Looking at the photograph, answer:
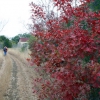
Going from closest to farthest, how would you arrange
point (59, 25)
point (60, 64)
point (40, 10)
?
point (60, 64) → point (59, 25) → point (40, 10)

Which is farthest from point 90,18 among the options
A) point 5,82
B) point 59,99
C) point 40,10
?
point 5,82

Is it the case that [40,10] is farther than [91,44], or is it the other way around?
[40,10]

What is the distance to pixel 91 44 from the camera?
4312 millimetres

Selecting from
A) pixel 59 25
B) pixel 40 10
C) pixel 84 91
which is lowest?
pixel 84 91

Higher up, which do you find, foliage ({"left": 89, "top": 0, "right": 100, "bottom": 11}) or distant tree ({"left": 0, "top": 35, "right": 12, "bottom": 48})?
foliage ({"left": 89, "top": 0, "right": 100, "bottom": 11})

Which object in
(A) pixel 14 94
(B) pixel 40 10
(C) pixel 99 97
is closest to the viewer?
(C) pixel 99 97

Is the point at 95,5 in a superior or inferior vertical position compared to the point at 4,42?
superior

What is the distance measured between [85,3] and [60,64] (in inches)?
54.4

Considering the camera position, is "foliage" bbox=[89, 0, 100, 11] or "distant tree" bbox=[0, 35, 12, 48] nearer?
"foliage" bbox=[89, 0, 100, 11]

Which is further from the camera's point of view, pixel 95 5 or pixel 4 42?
pixel 4 42

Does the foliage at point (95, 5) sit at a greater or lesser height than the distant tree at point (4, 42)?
greater

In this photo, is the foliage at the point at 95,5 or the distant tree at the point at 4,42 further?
the distant tree at the point at 4,42

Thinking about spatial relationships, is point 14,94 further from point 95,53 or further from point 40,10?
point 95,53

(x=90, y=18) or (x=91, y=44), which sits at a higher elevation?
(x=90, y=18)
